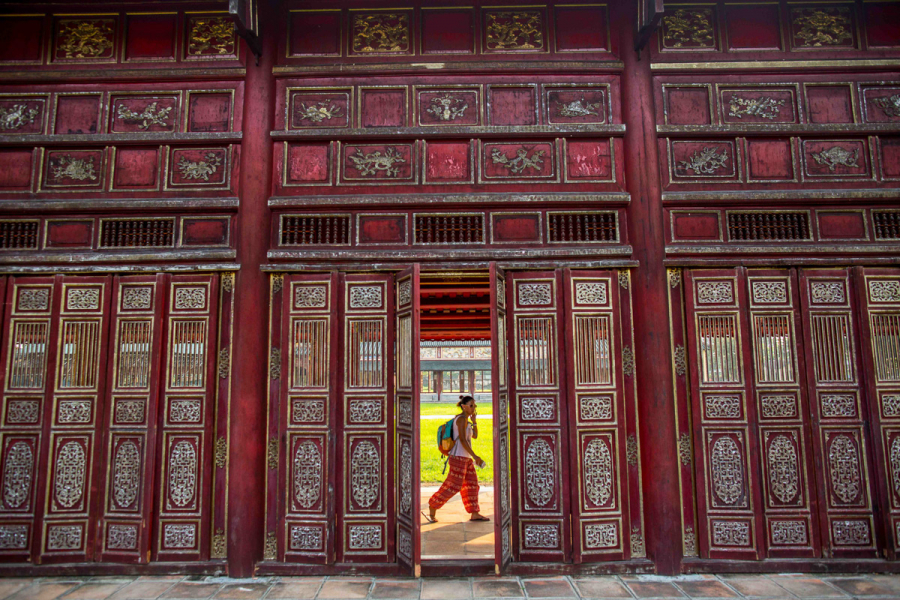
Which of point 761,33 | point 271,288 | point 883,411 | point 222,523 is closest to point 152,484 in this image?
point 222,523

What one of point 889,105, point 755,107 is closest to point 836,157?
point 889,105

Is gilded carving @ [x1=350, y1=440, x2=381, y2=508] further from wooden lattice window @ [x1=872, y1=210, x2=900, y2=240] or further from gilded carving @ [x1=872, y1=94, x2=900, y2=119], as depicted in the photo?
gilded carving @ [x1=872, y1=94, x2=900, y2=119]

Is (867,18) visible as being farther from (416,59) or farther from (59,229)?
(59,229)

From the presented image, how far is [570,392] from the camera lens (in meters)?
4.99

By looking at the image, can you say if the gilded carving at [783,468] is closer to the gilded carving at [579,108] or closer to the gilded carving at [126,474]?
the gilded carving at [579,108]

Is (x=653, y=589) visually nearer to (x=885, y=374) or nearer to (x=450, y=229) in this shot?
(x=885, y=374)

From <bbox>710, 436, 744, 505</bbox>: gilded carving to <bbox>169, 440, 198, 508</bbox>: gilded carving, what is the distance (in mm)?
4721

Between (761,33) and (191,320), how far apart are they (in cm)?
640

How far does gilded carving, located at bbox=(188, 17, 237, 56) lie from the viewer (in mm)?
5578

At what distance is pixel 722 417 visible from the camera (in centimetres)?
495

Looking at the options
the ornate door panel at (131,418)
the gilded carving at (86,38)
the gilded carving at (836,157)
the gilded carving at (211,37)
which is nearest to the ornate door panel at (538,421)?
the gilded carving at (836,157)

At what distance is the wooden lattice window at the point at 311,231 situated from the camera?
5.27 m

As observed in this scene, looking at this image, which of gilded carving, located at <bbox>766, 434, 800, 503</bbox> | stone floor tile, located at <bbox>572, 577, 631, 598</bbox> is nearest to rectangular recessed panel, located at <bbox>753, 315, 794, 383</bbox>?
gilded carving, located at <bbox>766, 434, 800, 503</bbox>

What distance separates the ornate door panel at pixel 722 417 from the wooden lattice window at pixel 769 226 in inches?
17.4
